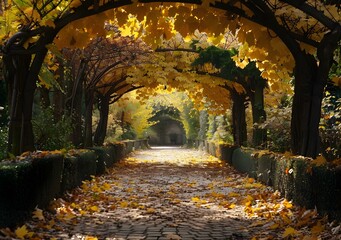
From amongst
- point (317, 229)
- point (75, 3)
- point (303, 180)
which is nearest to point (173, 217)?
point (303, 180)

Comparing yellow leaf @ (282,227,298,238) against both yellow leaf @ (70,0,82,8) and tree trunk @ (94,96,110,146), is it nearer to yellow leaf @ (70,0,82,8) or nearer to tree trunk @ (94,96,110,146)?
yellow leaf @ (70,0,82,8)

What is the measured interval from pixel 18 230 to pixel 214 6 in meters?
3.95

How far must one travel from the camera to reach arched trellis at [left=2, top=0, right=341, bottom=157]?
22.7 ft

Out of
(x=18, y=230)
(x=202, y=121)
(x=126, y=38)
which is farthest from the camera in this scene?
(x=202, y=121)

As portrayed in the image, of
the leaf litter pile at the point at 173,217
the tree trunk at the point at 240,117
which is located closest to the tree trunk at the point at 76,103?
the leaf litter pile at the point at 173,217

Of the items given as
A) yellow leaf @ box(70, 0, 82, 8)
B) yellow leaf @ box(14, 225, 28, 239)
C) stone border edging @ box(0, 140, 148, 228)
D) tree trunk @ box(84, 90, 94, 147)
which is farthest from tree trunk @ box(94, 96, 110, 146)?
yellow leaf @ box(14, 225, 28, 239)

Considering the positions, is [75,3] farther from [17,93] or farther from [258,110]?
[258,110]

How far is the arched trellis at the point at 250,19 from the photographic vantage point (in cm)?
692

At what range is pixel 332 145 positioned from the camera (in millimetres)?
12141

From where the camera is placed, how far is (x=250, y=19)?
7.00 meters

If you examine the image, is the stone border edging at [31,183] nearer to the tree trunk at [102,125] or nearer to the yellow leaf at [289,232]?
the yellow leaf at [289,232]

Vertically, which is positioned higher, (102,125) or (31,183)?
(102,125)

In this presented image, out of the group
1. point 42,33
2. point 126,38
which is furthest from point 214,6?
point 126,38

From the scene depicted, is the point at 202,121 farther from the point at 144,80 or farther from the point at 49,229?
the point at 49,229
